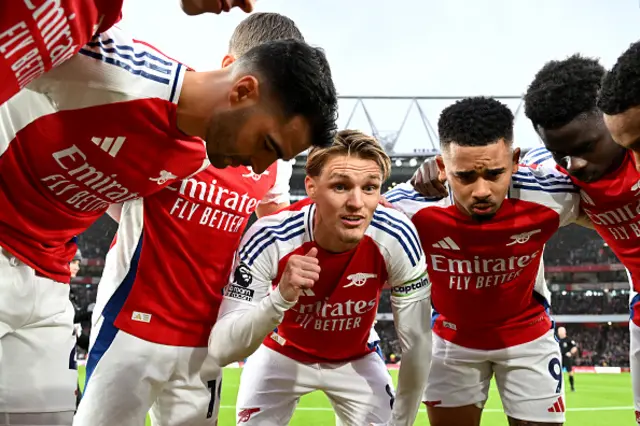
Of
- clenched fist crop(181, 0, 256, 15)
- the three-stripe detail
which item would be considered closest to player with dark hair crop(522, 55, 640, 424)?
clenched fist crop(181, 0, 256, 15)

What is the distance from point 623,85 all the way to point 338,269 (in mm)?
1764

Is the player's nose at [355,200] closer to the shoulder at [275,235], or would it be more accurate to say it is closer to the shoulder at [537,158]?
the shoulder at [275,235]

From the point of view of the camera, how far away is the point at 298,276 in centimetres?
283

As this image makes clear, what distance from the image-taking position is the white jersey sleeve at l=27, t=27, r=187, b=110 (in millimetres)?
2066

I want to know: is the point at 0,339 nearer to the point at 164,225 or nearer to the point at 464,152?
the point at 164,225

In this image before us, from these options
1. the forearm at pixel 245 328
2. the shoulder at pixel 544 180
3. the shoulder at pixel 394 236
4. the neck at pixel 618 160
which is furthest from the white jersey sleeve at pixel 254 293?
the neck at pixel 618 160

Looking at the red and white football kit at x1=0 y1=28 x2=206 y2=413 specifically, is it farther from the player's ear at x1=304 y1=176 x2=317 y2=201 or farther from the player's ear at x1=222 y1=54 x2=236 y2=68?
the player's ear at x1=304 y1=176 x2=317 y2=201

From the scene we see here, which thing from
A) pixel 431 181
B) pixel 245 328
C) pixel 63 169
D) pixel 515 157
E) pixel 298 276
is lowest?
pixel 245 328

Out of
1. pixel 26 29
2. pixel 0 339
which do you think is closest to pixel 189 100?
pixel 26 29

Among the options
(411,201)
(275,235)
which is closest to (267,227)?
(275,235)

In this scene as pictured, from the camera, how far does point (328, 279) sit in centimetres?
353

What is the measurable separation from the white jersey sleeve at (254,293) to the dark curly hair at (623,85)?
5.55 feet

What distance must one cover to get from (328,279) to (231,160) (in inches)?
54.7

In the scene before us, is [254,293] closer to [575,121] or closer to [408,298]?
[408,298]
